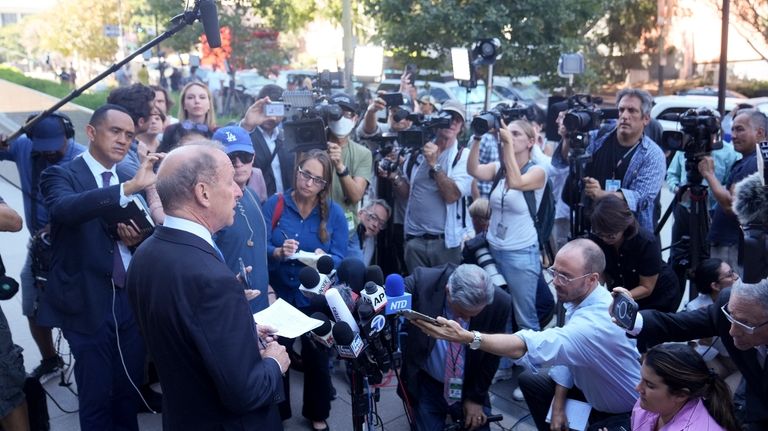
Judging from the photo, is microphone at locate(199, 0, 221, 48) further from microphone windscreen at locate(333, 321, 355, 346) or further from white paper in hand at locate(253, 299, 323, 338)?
microphone windscreen at locate(333, 321, 355, 346)

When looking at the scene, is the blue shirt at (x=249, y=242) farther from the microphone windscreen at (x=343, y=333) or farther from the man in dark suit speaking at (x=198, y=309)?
the man in dark suit speaking at (x=198, y=309)

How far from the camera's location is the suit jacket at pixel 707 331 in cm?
274

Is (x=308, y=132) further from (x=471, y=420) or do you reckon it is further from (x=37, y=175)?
(x=471, y=420)

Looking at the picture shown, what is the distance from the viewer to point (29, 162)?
414cm

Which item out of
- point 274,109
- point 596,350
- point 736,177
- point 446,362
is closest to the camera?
point 596,350

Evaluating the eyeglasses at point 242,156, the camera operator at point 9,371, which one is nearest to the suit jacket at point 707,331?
the eyeglasses at point 242,156

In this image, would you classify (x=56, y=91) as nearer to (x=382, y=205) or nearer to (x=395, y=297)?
(x=382, y=205)

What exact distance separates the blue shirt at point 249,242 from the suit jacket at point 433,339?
0.82 metres

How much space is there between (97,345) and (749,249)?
3.10 m

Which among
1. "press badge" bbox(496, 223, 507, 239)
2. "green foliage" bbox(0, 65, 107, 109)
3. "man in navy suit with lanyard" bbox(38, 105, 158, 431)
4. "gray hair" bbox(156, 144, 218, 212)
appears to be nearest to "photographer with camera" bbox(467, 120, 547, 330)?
"press badge" bbox(496, 223, 507, 239)

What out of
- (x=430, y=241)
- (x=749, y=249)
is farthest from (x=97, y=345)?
(x=749, y=249)

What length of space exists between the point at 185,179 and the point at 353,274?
1.19m

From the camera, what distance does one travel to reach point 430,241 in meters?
5.03

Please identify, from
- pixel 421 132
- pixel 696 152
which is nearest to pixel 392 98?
pixel 421 132
